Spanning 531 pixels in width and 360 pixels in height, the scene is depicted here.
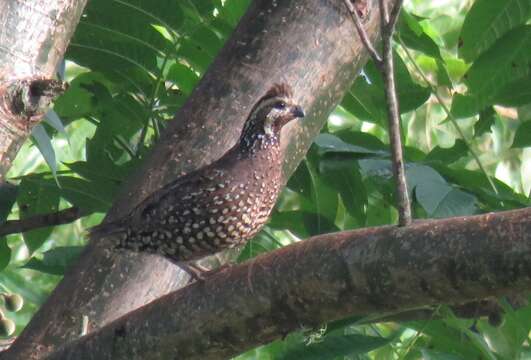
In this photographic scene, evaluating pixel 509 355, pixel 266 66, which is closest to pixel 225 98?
pixel 266 66

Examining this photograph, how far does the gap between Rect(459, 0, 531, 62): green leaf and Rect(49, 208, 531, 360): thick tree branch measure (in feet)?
5.82

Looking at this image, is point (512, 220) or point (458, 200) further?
point (458, 200)

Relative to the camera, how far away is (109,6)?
416 centimetres

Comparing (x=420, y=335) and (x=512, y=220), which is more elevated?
(x=512, y=220)

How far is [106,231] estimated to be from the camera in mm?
3668

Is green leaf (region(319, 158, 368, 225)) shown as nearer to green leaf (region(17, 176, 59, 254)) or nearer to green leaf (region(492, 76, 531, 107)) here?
green leaf (region(492, 76, 531, 107))

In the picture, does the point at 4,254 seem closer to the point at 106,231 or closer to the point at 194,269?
the point at 106,231

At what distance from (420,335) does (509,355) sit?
0.33 m

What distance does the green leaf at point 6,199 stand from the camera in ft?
12.6

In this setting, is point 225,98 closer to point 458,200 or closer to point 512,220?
point 458,200

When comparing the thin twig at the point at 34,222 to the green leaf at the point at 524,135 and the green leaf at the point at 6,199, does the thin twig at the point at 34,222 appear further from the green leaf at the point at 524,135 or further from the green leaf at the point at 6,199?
the green leaf at the point at 524,135

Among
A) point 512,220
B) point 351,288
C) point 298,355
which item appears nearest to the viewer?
point 512,220

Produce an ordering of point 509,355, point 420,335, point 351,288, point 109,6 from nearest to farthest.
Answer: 1. point 351,288
2. point 509,355
3. point 420,335
4. point 109,6

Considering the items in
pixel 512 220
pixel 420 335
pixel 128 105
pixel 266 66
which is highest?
pixel 512 220
